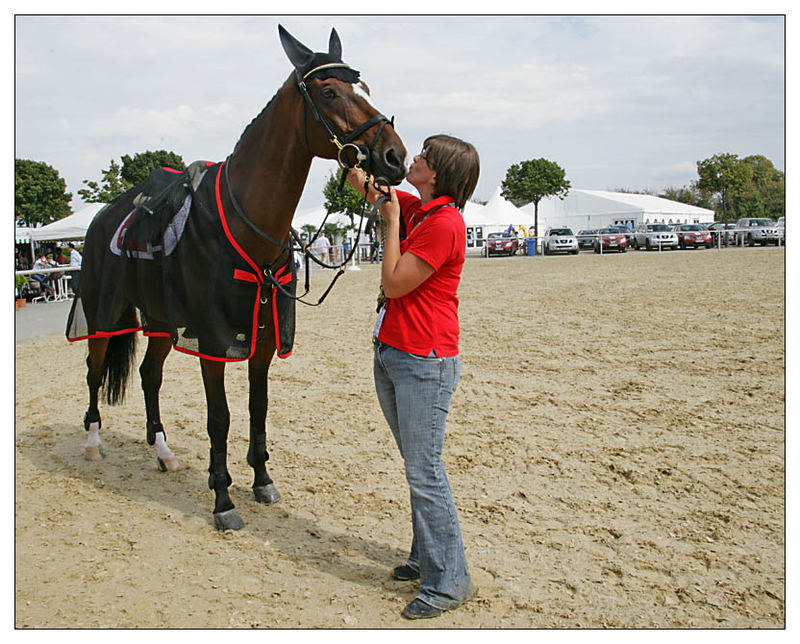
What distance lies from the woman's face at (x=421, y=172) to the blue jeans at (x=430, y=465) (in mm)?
720

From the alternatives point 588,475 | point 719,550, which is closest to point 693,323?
point 588,475

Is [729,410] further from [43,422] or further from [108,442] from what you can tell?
[43,422]

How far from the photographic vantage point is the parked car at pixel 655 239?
31.7 m

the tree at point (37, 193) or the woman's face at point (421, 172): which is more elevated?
the tree at point (37, 193)

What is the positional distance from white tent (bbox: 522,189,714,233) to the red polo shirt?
165 feet

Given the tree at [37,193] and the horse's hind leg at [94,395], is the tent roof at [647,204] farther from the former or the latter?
the horse's hind leg at [94,395]

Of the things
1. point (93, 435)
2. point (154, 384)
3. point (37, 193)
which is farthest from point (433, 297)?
point (37, 193)

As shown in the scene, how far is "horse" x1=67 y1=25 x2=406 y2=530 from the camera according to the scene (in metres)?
2.96

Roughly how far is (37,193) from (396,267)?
37.8m

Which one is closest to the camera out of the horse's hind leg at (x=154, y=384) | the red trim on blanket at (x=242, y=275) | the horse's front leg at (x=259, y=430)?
the red trim on blanket at (x=242, y=275)

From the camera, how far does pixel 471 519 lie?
3.53 metres

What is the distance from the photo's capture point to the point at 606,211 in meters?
54.9

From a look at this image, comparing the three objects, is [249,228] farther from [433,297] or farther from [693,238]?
[693,238]

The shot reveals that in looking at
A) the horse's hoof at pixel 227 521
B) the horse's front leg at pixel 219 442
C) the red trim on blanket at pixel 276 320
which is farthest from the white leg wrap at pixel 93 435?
the red trim on blanket at pixel 276 320
